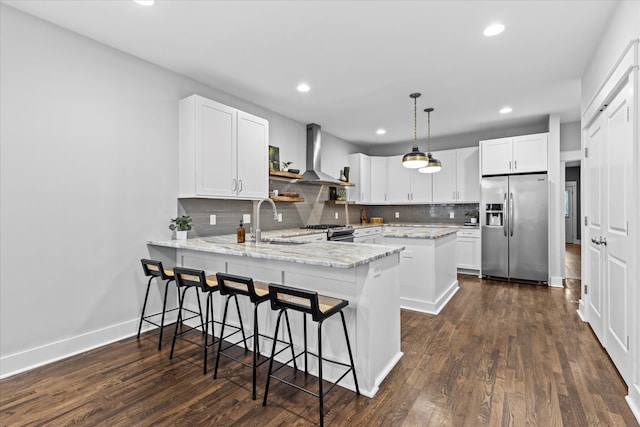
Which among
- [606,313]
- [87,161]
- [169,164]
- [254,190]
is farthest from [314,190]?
[606,313]

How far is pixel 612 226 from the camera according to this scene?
7.93 feet

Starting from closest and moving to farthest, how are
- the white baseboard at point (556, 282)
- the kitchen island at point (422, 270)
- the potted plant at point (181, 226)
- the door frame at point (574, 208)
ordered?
the potted plant at point (181, 226), the kitchen island at point (422, 270), the white baseboard at point (556, 282), the door frame at point (574, 208)

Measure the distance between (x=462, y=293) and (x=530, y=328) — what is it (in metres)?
1.31

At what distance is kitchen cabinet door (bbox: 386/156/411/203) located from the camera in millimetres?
6543

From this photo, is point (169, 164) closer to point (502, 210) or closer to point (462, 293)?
point (462, 293)

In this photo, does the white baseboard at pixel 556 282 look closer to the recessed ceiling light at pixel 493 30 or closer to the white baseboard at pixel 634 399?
the white baseboard at pixel 634 399

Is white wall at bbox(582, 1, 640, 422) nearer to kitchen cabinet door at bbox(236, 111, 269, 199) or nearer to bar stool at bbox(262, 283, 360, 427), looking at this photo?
bar stool at bbox(262, 283, 360, 427)

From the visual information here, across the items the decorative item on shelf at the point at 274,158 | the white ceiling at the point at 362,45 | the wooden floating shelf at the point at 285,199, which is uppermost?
the white ceiling at the point at 362,45

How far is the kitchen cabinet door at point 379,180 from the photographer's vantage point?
22.3ft

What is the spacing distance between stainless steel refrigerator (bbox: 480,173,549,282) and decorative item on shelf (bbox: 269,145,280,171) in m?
3.57

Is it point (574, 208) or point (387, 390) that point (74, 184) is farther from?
point (574, 208)

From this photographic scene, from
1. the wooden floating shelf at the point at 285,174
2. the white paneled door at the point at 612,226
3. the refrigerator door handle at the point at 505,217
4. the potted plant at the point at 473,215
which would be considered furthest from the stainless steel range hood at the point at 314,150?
the white paneled door at the point at 612,226

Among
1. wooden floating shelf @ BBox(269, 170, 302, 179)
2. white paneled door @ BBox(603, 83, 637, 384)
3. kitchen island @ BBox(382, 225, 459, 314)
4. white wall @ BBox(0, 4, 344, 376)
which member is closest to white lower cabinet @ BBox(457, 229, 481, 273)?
kitchen island @ BBox(382, 225, 459, 314)

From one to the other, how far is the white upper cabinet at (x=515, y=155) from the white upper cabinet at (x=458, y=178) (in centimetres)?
39
